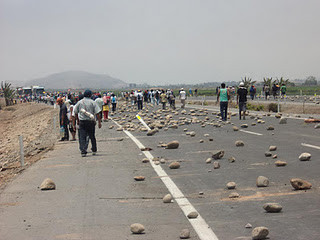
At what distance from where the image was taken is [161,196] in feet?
24.5

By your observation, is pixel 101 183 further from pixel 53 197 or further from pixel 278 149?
pixel 278 149

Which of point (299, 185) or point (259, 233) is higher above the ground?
point (259, 233)

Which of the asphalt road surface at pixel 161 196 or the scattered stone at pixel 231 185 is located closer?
the asphalt road surface at pixel 161 196

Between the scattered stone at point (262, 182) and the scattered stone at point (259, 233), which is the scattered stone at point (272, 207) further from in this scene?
the scattered stone at point (262, 182)

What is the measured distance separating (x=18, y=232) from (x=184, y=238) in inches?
85.5

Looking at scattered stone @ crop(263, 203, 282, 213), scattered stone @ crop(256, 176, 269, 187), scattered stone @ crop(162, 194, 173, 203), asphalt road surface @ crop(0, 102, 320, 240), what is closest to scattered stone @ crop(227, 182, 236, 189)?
asphalt road surface @ crop(0, 102, 320, 240)

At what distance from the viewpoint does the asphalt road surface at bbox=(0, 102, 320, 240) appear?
563cm

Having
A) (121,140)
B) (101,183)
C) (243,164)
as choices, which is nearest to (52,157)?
(121,140)

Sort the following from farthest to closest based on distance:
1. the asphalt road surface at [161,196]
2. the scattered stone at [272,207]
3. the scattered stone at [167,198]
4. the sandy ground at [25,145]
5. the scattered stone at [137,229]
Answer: the sandy ground at [25,145], the scattered stone at [167,198], the scattered stone at [272,207], the asphalt road surface at [161,196], the scattered stone at [137,229]

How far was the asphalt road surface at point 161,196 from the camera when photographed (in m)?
5.63

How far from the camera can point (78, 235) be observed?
552cm

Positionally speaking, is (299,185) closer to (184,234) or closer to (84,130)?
(184,234)

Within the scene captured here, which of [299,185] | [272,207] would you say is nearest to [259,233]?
[272,207]

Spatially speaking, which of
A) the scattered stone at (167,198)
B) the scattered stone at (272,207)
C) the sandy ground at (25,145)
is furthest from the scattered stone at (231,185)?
the sandy ground at (25,145)
